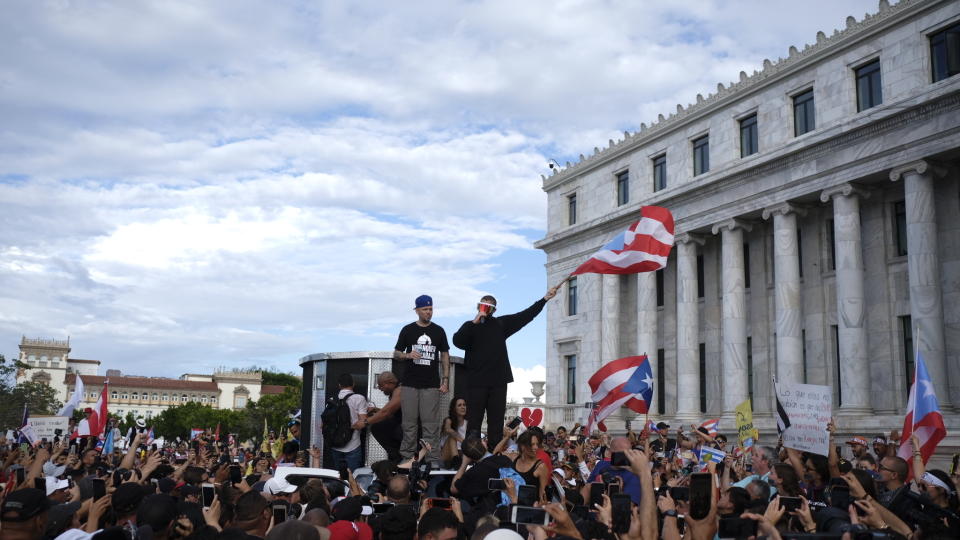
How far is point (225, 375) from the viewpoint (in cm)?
16238

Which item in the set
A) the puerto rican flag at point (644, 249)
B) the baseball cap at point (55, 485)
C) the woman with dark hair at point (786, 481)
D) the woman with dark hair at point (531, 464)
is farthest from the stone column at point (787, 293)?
the baseball cap at point (55, 485)

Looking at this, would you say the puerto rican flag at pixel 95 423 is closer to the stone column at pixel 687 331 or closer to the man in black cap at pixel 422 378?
the man in black cap at pixel 422 378

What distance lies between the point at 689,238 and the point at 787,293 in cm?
618

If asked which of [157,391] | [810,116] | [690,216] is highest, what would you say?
[810,116]

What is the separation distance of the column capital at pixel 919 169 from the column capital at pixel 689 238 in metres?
9.88

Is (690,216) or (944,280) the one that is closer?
(944,280)

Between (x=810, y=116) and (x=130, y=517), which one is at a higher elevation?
(x=810, y=116)

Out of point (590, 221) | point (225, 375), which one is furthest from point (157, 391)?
point (590, 221)

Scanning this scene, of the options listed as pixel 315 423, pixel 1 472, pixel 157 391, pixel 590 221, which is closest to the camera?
pixel 1 472

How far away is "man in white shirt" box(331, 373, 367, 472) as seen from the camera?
11.8 meters

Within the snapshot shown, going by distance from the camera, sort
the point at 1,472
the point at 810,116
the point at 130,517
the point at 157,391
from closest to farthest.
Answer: the point at 130,517 < the point at 1,472 < the point at 810,116 < the point at 157,391

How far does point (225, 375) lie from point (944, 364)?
15291 centimetres

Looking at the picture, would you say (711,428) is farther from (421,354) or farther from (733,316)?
(733,316)

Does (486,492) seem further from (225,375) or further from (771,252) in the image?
(225,375)
